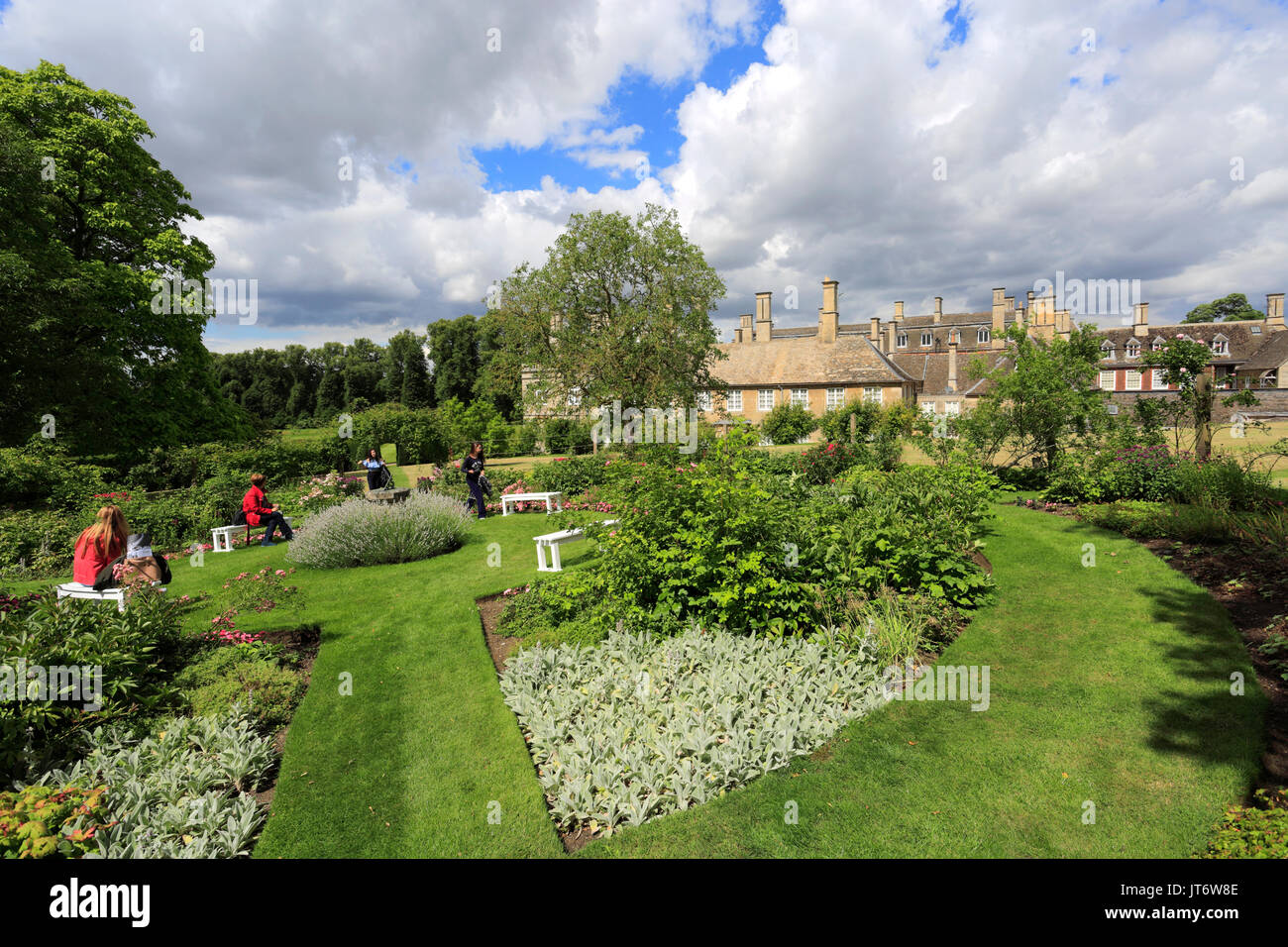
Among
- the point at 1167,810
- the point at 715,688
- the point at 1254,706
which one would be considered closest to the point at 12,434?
the point at 715,688

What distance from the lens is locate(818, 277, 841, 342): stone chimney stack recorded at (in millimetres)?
45594

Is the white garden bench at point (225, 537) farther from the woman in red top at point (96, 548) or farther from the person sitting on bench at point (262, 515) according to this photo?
the woman in red top at point (96, 548)

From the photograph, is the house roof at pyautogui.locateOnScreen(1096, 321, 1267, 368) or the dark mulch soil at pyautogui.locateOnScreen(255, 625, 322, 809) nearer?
the dark mulch soil at pyautogui.locateOnScreen(255, 625, 322, 809)

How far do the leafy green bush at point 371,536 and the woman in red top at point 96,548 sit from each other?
2911 millimetres

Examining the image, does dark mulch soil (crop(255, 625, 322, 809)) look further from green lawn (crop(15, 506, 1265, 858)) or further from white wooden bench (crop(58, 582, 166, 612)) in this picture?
white wooden bench (crop(58, 582, 166, 612))

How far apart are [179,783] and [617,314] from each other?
2171 cm

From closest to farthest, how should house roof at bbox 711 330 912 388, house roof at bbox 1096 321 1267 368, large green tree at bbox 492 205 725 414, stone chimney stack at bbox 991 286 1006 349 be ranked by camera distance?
large green tree at bbox 492 205 725 414 < house roof at bbox 711 330 912 388 < house roof at bbox 1096 321 1267 368 < stone chimney stack at bbox 991 286 1006 349

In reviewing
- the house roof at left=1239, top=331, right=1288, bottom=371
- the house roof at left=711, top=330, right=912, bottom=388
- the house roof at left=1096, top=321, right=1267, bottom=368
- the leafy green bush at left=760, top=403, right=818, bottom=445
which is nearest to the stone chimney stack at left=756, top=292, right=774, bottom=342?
the house roof at left=711, top=330, right=912, bottom=388

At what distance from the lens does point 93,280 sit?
16219 millimetres

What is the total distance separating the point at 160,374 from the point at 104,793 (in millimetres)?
20168

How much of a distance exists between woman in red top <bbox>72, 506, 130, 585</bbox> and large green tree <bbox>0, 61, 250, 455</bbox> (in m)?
7.81

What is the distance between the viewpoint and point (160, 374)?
19062 mm

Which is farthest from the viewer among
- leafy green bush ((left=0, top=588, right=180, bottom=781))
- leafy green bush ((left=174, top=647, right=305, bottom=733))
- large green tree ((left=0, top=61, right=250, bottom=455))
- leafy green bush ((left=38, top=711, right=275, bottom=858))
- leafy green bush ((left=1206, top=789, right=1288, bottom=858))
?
large green tree ((left=0, top=61, right=250, bottom=455))

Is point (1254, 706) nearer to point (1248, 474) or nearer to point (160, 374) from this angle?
point (1248, 474)
